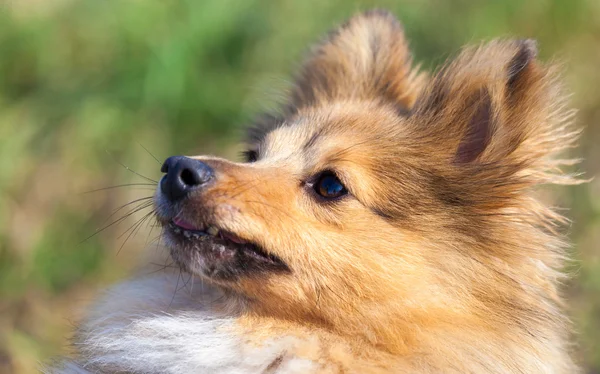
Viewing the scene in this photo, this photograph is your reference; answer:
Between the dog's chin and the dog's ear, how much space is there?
1.33 metres

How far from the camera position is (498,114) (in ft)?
10.3

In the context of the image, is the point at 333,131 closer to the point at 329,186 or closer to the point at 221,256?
the point at 329,186

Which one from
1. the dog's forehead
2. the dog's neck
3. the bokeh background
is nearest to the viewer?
the dog's neck

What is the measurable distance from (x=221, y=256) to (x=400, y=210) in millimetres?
801

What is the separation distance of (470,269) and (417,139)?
634 mm

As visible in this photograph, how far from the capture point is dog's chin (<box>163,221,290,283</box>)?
3.06 m

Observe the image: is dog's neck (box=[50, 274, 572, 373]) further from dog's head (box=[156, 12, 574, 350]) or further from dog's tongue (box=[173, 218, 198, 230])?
dog's tongue (box=[173, 218, 198, 230])

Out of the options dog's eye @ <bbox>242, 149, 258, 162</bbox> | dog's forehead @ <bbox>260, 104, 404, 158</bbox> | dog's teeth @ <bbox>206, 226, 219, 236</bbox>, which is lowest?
dog's teeth @ <bbox>206, 226, 219, 236</bbox>

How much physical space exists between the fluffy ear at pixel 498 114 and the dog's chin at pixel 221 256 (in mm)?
952

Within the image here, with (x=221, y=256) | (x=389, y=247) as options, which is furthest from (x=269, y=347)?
(x=389, y=247)

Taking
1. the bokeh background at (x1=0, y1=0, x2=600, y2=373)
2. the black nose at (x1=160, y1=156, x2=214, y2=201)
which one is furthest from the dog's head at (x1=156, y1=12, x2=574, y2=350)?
the bokeh background at (x1=0, y1=0, x2=600, y2=373)

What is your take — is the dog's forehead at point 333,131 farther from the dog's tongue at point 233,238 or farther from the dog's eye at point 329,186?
the dog's tongue at point 233,238

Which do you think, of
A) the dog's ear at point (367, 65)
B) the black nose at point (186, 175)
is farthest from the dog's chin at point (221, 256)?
the dog's ear at point (367, 65)

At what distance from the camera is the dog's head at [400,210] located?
10.1ft
